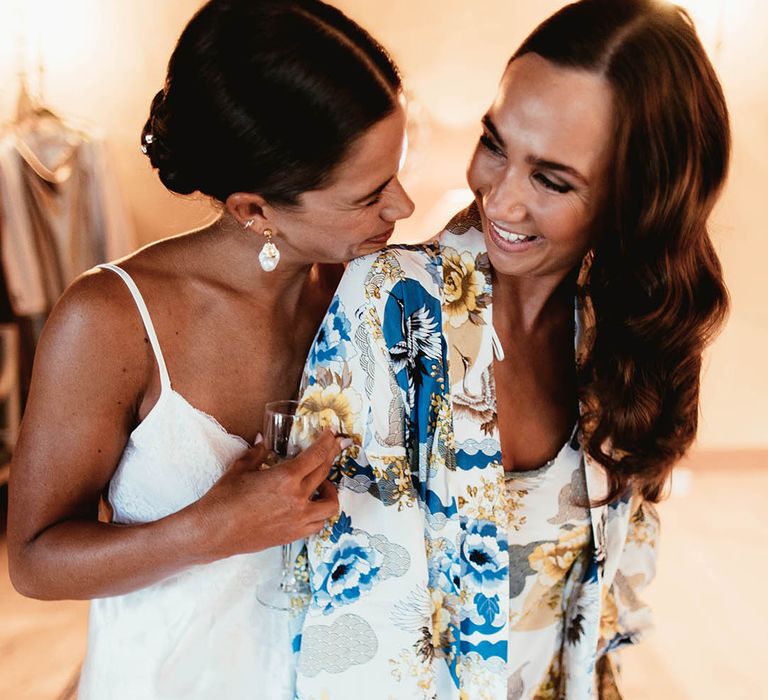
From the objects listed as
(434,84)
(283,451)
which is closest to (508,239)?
(283,451)

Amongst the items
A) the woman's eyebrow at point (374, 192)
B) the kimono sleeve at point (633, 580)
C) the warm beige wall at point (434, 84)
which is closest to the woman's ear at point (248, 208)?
the woman's eyebrow at point (374, 192)

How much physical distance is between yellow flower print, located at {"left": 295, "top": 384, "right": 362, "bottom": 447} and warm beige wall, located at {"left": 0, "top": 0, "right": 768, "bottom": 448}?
281 cm

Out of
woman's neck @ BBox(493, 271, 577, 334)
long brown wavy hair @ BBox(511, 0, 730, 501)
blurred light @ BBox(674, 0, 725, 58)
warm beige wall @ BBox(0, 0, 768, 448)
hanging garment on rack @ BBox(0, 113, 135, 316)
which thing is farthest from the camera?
blurred light @ BBox(674, 0, 725, 58)

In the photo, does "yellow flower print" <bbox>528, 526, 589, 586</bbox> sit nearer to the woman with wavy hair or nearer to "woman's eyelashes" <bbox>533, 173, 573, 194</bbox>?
the woman with wavy hair

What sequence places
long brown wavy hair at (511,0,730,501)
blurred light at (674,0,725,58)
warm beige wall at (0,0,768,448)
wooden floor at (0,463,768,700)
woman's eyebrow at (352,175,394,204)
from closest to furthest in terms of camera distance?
long brown wavy hair at (511,0,730,501) < woman's eyebrow at (352,175,394,204) < wooden floor at (0,463,768,700) < warm beige wall at (0,0,768,448) < blurred light at (674,0,725,58)

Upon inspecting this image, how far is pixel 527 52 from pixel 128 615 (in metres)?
1.01

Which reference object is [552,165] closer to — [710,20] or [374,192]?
[374,192]

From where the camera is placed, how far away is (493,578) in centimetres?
111

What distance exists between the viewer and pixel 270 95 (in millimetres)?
1065

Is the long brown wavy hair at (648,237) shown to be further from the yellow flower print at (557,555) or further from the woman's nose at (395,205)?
the woman's nose at (395,205)

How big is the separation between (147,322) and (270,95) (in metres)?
0.36

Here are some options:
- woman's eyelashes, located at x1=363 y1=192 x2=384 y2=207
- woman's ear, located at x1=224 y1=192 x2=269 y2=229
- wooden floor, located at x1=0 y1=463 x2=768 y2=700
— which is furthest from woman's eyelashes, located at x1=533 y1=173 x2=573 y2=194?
wooden floor, located at x1=0 y1=463 x2=768 y2=700

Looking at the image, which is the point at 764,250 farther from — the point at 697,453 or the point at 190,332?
the point at 190,332

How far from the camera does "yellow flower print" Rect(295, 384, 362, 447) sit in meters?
1.05
